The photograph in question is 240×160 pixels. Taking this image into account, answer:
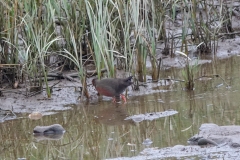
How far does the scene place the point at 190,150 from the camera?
488 centimetres

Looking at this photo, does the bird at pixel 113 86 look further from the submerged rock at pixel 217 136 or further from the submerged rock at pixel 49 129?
the submerged rock at pixel 217 136

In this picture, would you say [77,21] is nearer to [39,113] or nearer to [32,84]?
[32,84]

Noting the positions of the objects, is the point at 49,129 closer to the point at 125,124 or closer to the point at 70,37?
the point at 125,124

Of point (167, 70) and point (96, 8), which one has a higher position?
point (96, 8)

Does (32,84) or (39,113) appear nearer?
(39,113)

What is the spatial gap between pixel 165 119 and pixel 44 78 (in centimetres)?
177

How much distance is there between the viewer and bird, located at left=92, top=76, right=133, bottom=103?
6965mm

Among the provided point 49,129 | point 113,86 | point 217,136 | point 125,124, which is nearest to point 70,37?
point 113,86

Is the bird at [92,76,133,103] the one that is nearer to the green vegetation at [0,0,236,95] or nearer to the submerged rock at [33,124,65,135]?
the green vegetation at [0,0,236,95]

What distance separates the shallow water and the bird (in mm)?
147

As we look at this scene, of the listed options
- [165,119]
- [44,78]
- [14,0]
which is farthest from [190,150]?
[14,0]

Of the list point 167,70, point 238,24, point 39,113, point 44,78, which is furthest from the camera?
point 238,24

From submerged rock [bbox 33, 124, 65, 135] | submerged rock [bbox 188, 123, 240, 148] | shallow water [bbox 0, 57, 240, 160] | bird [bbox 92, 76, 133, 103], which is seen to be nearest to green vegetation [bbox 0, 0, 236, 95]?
bird [bbox 92, 76, 133, 103]

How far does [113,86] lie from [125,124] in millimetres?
966
